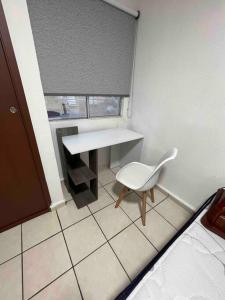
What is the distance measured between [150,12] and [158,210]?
2.22m

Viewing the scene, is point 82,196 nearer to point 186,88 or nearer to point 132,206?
point 132,206

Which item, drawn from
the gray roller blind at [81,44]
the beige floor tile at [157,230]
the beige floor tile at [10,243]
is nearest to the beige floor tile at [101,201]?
the beige floor tile at [157,230]

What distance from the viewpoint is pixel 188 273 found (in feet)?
2.53

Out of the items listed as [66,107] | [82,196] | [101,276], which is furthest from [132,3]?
[101,276]

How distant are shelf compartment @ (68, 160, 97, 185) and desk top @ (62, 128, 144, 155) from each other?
0.34 metres

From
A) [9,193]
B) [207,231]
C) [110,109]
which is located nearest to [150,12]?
[110,109]

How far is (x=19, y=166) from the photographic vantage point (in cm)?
111

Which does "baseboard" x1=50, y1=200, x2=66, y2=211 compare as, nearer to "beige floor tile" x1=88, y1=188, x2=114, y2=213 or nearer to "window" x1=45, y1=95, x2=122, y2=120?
"beige floor tile" x1=88, y1=188, x2=114, y2=213

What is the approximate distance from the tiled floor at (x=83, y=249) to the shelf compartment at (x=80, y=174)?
1.22 feet

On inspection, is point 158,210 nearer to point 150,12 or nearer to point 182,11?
point 182,11

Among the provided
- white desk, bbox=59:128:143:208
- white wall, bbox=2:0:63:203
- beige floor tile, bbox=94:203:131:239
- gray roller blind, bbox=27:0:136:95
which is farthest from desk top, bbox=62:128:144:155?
beige floor tile, bbox=94:203:131:239

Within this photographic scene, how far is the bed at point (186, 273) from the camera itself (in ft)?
2.26

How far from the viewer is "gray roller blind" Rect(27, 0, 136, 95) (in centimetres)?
114

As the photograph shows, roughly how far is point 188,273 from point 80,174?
117cm
